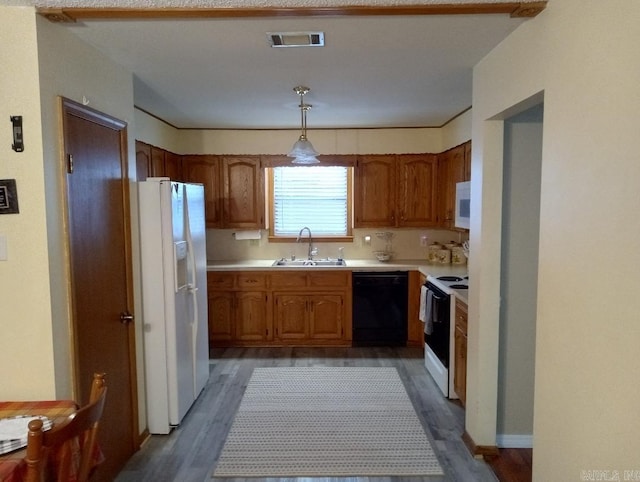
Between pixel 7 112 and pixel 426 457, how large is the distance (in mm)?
2907

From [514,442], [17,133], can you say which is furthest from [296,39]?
[514,442]

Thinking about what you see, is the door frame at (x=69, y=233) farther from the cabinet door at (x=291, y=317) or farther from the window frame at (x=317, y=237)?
the window frame at (x=317, y=237)

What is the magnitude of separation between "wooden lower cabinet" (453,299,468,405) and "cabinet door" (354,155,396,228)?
1931 mm

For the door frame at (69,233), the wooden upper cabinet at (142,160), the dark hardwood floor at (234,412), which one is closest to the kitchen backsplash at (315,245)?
the dark hardwood floor at (234,412)

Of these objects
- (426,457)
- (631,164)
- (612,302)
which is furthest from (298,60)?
(426,457)

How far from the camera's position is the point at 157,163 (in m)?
4.16

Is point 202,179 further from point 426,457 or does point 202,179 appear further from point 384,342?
point 426,457

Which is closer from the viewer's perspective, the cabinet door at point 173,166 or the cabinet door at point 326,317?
the cabinet door at point 173,166

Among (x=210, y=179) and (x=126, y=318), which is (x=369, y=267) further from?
(x=126, y=318)

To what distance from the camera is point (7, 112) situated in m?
1.82

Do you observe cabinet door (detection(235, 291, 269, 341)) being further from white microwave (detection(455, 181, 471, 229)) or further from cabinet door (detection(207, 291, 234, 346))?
white microwave (detection(455, 181, 471, 229))

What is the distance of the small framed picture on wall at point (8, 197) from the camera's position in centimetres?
184

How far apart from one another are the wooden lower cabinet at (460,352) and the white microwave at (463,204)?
2.49 ft

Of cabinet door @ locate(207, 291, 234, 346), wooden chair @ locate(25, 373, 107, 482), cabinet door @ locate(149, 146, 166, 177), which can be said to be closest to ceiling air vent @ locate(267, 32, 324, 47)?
wooden chair @ locate(25, 373, 107, 482)
